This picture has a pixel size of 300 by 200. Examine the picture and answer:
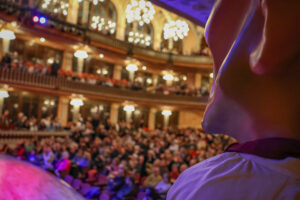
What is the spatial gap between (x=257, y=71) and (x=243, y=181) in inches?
12.4

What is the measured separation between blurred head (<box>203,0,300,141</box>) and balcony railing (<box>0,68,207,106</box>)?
1575cm

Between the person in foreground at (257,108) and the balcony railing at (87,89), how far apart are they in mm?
15814

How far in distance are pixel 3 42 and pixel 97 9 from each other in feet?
26.7

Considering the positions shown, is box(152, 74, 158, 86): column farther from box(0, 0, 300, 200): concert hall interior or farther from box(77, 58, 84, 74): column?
box(77, 58, 84, 74): column

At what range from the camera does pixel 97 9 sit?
23016mm

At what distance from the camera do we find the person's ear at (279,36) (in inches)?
29.9

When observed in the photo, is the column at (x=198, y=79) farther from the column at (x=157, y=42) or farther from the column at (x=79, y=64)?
the column at (x=79, y=64)

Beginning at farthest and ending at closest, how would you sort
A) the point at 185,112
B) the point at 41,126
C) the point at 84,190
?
1. the point at 185,112
2. the point at 41,126
3. the point at 84,190

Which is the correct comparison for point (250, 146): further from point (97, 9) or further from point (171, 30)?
point (97, 9)

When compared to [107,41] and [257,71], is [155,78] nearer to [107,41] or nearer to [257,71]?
[107,41]

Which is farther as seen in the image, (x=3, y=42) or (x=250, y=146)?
(x=3, y=42)

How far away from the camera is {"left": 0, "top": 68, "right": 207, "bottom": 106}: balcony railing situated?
15.3 meters

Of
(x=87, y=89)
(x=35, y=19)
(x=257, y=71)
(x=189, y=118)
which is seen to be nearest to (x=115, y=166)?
(x=257, y=71)

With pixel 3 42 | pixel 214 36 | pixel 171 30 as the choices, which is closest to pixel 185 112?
pixel 171 30
